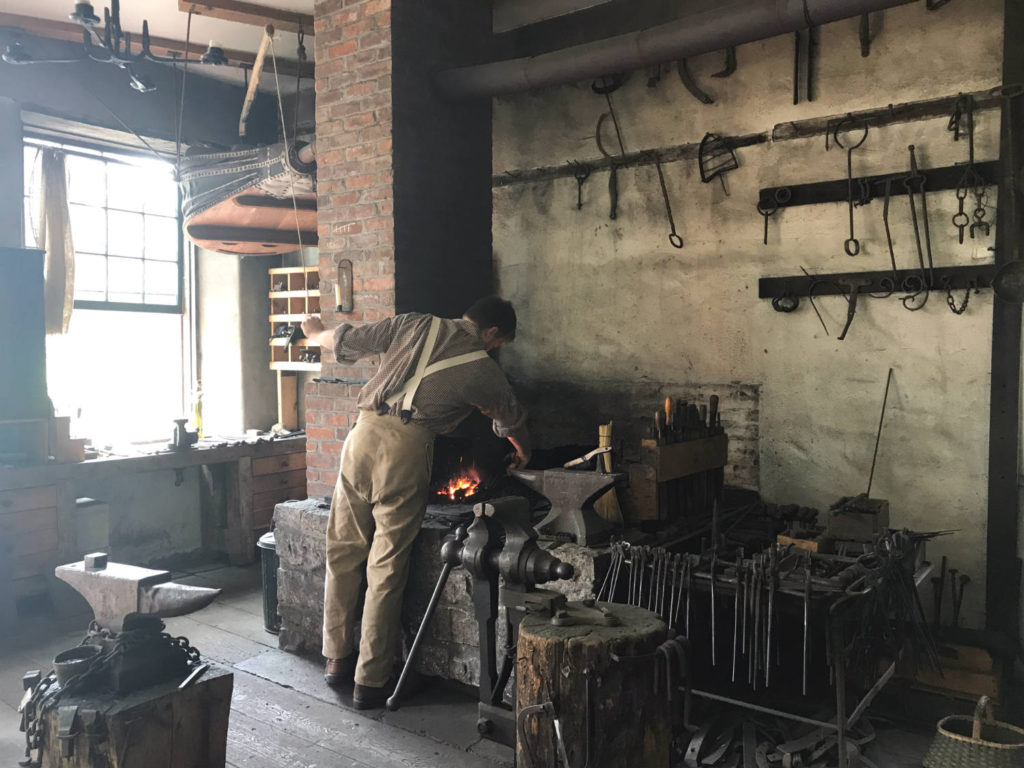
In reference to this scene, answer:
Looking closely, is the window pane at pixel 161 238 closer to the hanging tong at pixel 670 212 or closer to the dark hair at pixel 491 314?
the dark hair at pixel 491 314

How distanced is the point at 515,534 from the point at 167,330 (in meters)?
5.59

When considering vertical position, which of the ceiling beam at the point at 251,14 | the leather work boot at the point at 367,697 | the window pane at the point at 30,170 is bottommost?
the leather work boot at the point at 367,697

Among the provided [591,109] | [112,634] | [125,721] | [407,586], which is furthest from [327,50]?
[125,721]

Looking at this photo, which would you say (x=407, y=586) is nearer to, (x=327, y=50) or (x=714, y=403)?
(x=714, y=403)

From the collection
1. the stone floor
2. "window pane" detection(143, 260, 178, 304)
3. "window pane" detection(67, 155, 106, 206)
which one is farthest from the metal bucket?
"window pane" detection(67, 155, 106, 206)

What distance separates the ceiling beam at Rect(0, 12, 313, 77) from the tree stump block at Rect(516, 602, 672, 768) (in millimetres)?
5581

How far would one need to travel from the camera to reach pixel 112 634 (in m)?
2.47

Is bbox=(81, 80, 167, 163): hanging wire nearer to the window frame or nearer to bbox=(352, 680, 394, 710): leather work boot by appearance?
the window frame

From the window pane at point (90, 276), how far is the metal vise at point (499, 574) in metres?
4.93

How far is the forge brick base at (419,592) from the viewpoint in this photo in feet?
12.1

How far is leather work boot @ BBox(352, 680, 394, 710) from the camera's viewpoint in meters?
3.75

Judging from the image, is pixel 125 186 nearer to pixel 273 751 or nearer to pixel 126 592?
pixel 273 751

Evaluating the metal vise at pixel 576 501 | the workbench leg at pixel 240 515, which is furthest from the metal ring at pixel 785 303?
the workbench leg at pixel 240 515

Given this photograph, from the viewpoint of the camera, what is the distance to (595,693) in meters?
2.41
